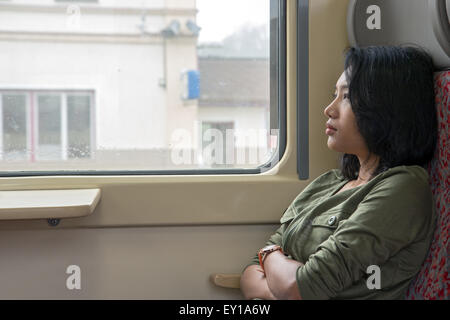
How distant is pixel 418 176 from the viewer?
1401 mm

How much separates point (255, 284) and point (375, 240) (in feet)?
1.72

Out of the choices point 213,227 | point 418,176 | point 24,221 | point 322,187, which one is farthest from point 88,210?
point 418,176

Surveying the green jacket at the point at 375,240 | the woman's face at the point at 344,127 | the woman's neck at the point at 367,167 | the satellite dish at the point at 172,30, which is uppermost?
the satellite dish at the point at 172,30

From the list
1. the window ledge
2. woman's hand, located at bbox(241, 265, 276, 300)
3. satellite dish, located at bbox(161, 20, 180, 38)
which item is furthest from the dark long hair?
the window ledge

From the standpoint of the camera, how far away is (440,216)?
1406 mm

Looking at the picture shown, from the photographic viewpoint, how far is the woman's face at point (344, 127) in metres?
Answer: 1.57

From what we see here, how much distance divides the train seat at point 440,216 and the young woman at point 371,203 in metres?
0.02

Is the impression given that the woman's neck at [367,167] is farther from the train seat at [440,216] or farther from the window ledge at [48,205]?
the window ledge at [48,205]

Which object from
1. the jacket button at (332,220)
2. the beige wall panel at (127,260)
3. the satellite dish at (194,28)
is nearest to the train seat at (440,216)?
the jacket button at (332,220)

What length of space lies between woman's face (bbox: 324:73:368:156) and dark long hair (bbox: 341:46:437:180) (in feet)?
0.13

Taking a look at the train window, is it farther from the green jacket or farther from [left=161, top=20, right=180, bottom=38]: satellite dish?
the green jacket

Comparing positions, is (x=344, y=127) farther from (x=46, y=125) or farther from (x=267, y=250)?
(x=46, y=125)

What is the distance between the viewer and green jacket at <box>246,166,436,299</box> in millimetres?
1338
